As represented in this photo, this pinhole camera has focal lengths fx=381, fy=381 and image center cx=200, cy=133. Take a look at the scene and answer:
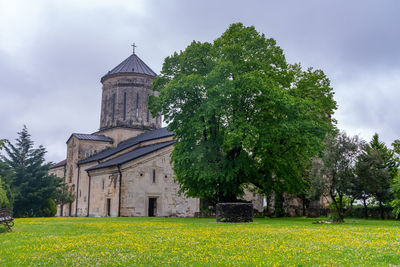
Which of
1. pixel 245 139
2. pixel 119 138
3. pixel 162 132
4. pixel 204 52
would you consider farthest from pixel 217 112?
pixel 119 138

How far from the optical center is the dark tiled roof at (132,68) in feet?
173

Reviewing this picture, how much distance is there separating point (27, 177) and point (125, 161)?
1054 cm

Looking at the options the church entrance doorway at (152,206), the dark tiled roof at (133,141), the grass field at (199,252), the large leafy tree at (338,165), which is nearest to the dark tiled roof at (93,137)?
the dark tiled roof at (133,141)

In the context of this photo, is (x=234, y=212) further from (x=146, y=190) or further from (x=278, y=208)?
(x=278, y=208)

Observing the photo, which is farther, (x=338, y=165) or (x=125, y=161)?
(x=125, y=161)

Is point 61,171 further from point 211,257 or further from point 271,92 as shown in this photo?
point 211,257

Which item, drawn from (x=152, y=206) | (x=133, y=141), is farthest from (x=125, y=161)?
(x=133, y=141)

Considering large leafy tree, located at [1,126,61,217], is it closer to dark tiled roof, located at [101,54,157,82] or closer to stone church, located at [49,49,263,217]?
stone church, located at [49,49,263,217]

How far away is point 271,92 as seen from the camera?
24.3m

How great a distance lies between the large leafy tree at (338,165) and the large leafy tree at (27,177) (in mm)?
27083

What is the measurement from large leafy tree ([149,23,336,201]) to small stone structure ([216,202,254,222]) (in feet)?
6.59

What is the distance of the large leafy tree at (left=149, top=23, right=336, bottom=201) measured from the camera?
80.4 feet

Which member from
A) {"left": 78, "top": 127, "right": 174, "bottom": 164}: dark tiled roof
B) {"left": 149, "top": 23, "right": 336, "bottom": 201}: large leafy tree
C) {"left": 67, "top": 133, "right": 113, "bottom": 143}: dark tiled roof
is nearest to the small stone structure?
{"left": 149, "top": 23, "right": 336, "bottom": 201}: large leafy tree

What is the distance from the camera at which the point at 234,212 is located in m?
23.1
